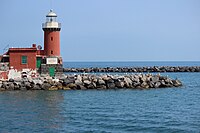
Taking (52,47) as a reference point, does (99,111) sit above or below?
below

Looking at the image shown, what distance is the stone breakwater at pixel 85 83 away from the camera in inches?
1447

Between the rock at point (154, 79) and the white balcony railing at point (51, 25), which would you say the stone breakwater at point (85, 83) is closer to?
the rock at point (154, 79)

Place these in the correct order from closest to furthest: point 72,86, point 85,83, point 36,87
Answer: point 36,87, point 72,86, point 85,83

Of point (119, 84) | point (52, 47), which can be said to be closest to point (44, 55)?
point (52, 47)

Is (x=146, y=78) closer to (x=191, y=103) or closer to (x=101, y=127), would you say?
(x=191, y=103)

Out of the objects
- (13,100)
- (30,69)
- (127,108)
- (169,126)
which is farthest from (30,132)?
(30,69)

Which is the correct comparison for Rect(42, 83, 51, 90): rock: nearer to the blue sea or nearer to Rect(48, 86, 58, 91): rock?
Rect(48, 86, 58, 91): rock

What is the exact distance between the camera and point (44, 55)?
41031mm

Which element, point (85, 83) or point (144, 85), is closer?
point (85, 83)

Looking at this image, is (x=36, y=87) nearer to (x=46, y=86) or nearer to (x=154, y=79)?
(x=46, y=86)

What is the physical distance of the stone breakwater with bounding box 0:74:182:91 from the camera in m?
36.8

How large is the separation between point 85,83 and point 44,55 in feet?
18.4

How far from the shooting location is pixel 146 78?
3975cm

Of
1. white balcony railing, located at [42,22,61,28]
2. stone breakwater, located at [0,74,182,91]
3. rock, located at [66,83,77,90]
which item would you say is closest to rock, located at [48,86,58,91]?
stone breakwater, located at [0,74,182,91]
